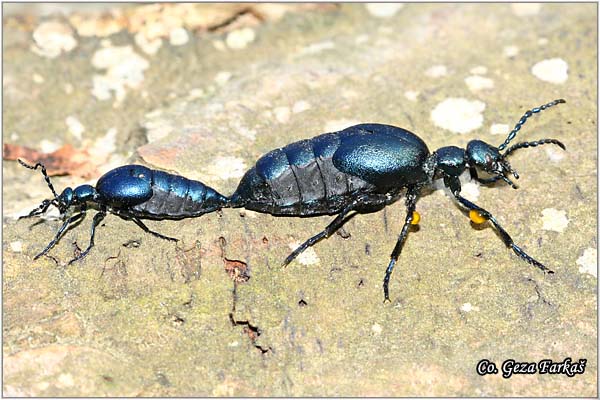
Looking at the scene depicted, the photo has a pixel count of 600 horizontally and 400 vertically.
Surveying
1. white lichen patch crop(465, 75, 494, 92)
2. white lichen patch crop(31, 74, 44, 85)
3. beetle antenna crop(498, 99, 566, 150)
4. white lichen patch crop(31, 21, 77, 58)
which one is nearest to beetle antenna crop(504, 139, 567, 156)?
beetle antenna crop(498, 99, 566, 150)

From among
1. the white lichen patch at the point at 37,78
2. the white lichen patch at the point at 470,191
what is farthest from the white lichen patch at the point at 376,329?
the white lichen patch at the point at 37,78

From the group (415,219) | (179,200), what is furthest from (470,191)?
(179,200)

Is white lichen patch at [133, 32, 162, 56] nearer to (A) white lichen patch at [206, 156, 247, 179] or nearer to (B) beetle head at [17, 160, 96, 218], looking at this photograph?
(A) white lichen patch at [206, 156, 247, 179]

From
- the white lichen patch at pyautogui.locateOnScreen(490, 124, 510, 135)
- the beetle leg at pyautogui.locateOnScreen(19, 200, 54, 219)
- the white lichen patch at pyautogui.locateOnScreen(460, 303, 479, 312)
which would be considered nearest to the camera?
the white lichen patch at pyautogui.locateOnScreen(460, 303, 479, 312)

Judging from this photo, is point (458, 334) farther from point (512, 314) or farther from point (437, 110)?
point (437, 110)

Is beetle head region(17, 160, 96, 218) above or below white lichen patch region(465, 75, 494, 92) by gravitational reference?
below

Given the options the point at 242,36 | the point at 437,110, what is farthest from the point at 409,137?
the point at 242,36
